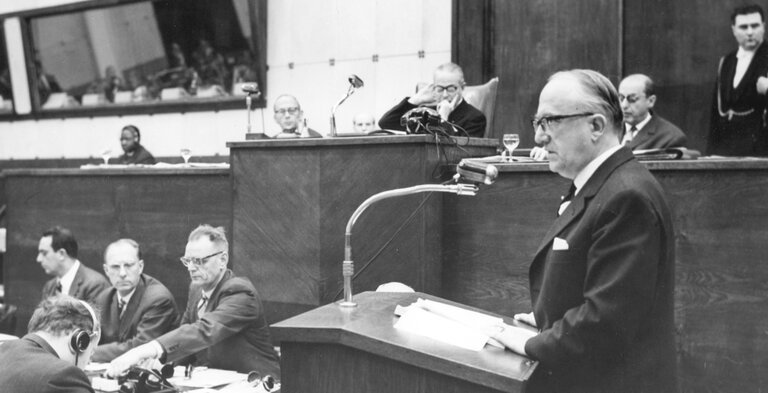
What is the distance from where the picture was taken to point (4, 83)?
390 inches

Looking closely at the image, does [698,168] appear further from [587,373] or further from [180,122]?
[180,122]

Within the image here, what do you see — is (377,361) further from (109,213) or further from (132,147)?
(132,147)

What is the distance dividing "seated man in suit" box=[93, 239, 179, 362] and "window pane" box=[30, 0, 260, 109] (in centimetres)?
373

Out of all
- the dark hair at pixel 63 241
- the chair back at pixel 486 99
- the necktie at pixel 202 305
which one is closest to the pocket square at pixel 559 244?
the necktie at pixel 202 305

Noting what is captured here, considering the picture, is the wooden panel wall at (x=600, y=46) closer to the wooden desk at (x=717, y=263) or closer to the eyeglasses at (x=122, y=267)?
the wooden desk at (x=717, y=263)

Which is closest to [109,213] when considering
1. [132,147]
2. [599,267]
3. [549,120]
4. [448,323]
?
[132,147]

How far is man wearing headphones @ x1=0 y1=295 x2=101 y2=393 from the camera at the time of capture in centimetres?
253

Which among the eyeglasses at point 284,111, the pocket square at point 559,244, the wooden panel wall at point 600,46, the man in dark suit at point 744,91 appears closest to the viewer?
the pocket square at point 559,244

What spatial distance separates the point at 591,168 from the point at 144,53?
762 centimetres

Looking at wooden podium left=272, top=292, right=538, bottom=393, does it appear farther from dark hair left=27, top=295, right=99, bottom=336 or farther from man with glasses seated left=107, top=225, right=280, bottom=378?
man with glasses seated left=107, top=225, right=280, bottom=378

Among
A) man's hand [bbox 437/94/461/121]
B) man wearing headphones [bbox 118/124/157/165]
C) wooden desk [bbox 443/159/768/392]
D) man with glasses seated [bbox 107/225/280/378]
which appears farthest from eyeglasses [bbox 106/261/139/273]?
man wearing headphones [bbox 118/124/157/165]

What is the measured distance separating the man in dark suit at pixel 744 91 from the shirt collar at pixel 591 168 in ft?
11.1

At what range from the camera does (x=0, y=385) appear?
255 centimetres

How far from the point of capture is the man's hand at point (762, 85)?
4879 millimetres
